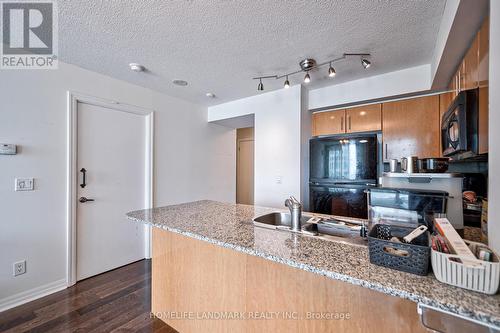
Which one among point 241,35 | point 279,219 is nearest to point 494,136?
point 279,219

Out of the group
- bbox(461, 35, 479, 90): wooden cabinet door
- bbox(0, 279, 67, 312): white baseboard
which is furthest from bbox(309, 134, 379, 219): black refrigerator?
bbox(0, 279, 67, 312): white baseboard

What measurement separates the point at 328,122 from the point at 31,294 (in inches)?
142

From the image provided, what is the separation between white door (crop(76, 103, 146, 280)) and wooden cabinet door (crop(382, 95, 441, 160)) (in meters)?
3.02

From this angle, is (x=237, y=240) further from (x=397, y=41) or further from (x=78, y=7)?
(x=397, y=41)

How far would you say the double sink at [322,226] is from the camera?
4.26 feet

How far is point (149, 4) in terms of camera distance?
1.46 metres

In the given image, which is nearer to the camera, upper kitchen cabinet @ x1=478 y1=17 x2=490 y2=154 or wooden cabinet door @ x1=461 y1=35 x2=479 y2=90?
upper kitchen cabinet @ x1=478 y1=17 x2=490 y2=154

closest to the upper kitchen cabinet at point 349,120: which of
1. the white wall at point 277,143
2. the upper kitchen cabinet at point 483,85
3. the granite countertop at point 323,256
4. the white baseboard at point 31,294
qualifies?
the white wall at point 277,143

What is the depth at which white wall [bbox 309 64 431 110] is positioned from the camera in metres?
2.28

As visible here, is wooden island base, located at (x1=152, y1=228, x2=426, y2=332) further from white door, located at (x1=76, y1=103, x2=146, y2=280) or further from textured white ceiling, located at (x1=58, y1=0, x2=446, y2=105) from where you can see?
textured white ceiling, located at (x1=58, y1=0, x2=446, y2=105)

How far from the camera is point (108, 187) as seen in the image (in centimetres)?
268

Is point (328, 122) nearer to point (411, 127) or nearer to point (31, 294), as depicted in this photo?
point (411, 127)

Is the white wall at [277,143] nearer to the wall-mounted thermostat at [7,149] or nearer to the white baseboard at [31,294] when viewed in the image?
the white baseboard at [31,294]

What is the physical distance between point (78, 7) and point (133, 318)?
2352 mm
